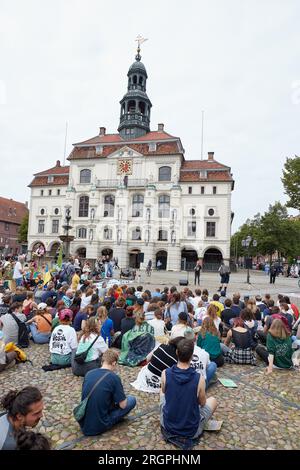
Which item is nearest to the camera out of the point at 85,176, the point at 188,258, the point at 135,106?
the point at 188,258

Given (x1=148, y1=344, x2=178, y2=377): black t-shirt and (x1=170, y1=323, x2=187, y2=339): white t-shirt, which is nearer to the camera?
Answer: (x1=148, y1=344, x2=178, y2=377): black t-shirt

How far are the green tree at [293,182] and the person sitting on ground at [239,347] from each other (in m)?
22.1

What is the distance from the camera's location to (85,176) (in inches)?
1815

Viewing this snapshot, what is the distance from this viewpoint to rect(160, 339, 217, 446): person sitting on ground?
350 cm

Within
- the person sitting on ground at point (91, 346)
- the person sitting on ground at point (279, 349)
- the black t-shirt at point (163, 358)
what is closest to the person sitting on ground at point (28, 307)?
the person sitting on ground at point (91, 346)

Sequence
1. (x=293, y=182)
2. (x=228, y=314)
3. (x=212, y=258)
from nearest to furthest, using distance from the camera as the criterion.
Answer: (x=228, y=314) < (x=293, y=182) < (x=212, y=258)

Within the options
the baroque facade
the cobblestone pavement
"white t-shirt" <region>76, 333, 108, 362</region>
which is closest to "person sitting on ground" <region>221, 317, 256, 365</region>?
the cobblestone pavement

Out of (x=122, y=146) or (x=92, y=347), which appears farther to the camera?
(x=122, y=146)

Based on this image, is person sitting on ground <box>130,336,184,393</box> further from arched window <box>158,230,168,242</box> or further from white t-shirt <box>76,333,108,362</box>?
arched window <box>158,230,168,242</box>

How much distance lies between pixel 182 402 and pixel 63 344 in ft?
11.6

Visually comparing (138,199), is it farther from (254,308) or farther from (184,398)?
(184,398)

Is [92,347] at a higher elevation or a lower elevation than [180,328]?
lower

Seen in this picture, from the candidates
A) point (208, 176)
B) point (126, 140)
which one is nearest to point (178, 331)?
point (208, 176)

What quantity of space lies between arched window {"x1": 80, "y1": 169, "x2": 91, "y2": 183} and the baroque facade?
0.53 feet
